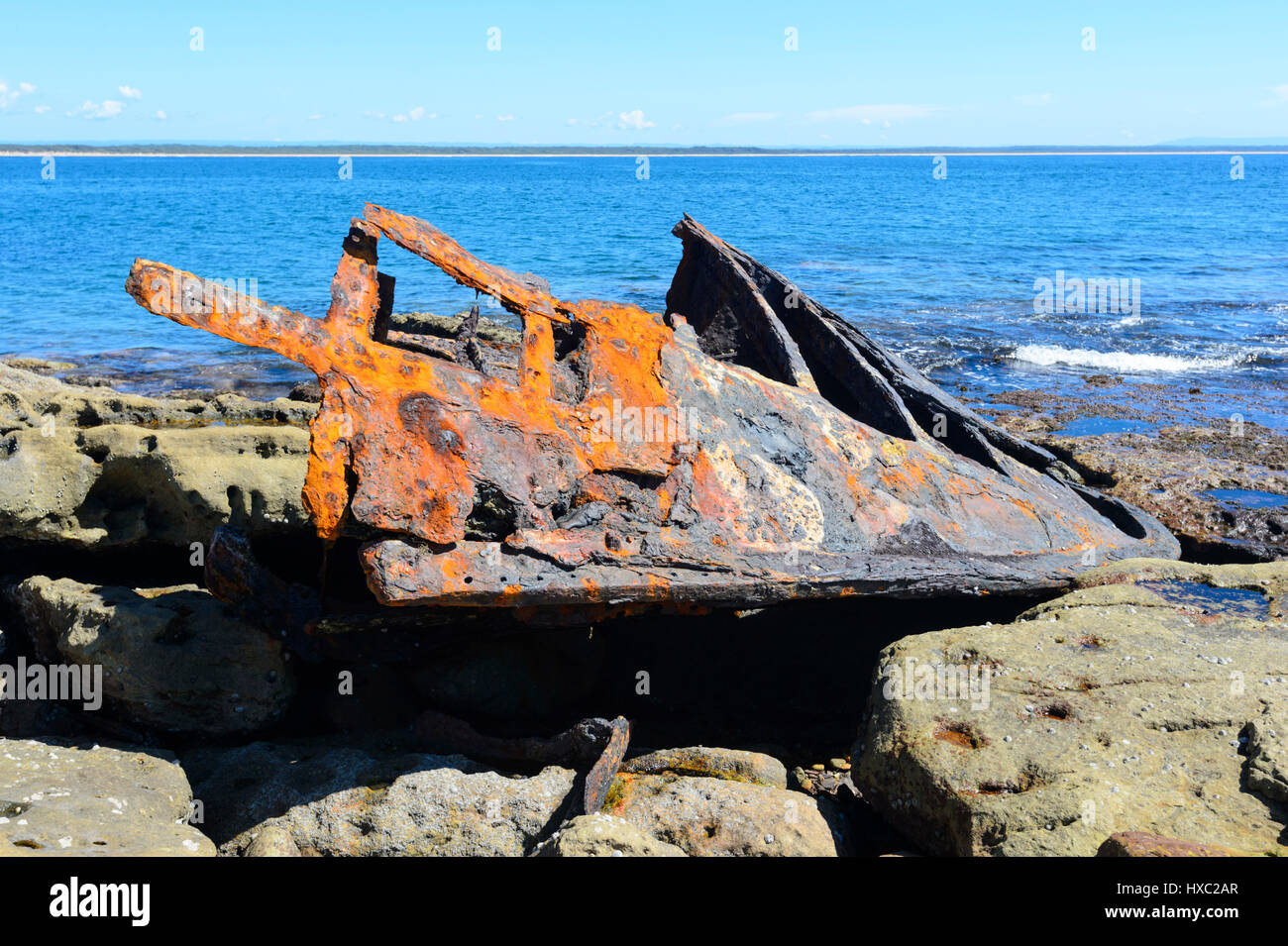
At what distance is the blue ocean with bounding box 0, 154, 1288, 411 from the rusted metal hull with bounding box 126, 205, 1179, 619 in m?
6.71

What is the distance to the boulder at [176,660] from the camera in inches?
141

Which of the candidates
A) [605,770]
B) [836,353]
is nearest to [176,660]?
[605,770]

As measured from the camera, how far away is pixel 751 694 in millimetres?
4336

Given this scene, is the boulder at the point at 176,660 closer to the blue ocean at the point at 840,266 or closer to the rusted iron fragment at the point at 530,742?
the rusted iron fragment at the point at 530,742

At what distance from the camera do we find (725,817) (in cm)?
298

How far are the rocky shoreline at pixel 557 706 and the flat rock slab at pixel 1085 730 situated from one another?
0.01m

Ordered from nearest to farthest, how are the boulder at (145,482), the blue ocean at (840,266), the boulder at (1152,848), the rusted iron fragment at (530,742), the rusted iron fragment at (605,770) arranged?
the boulder at (1152,848) → the rusted iron fragment at (605,770) → the rusted iron fragment at (530,742) → the boulder at (145,482) → the blue ocean at (840,266)

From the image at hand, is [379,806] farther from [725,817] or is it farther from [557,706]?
[725,817]

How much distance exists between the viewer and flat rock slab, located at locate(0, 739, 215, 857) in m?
2.66

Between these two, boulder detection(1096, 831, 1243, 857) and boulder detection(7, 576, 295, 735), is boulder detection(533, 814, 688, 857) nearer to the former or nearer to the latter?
boulder detection(1096, 831, 1243, 857)

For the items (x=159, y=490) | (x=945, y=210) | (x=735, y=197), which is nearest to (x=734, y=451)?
(x=159, y=490)

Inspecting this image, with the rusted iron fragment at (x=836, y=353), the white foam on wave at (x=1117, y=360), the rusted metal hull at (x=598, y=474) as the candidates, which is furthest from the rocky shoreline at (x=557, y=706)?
the white foam on wave at (x=1117, y=360)

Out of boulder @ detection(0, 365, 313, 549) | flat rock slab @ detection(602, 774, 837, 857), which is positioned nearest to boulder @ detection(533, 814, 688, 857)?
flat rock slab @ detection(602, 774, 837, 857)
